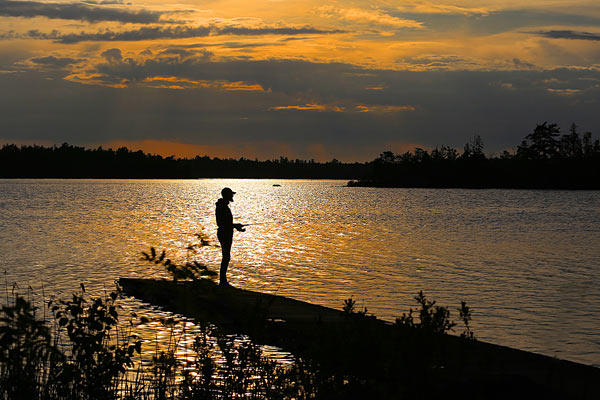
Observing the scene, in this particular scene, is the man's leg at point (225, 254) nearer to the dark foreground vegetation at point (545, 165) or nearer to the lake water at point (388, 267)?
the lake water at point (388, 267)

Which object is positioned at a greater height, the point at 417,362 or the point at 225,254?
the point at 417,362

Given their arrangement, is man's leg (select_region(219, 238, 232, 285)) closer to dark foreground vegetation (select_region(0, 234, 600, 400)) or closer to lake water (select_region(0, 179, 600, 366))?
lake water (select_region(0, 179, 600, 366))

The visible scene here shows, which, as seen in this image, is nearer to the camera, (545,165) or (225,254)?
(225,254)

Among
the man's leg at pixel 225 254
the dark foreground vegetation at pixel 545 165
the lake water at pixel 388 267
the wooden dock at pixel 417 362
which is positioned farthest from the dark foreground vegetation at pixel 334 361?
the dark foreground vegetation at pixel 545 165

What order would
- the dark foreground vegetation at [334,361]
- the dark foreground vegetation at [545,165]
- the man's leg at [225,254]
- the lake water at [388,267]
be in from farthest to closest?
the dark foreground vegetation at [545,165], the man's leg at [225,254], the lake water at [388,267], the dark foreground vegetation at [334,361]

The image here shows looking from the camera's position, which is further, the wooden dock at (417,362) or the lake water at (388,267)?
the lake water at (388,267)

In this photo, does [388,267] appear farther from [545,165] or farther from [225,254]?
[545,165]

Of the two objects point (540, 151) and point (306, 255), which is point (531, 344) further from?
point (540, 151)

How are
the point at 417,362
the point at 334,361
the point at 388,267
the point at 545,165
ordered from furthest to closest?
the point at 545,165
the point at 388,267
the point at 334,361
the point at 417,362

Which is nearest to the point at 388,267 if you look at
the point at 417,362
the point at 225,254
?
the point at 225,254

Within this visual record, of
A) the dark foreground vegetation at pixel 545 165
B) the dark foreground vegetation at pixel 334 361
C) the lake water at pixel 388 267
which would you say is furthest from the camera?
the dark foreground vegetation at pixel 545 165

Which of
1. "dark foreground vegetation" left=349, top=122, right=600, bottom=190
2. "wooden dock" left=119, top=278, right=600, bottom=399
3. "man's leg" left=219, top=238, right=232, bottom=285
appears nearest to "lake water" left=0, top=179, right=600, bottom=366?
"man's leg" left=219, top=238, right=232, bottom=285

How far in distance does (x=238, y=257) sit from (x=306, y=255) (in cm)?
355

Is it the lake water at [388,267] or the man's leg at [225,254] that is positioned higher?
the man's leg at [225,254]
